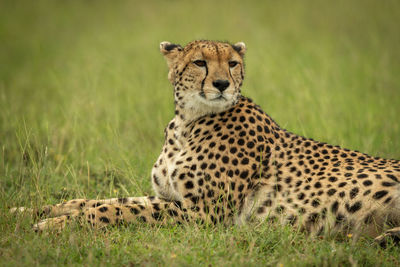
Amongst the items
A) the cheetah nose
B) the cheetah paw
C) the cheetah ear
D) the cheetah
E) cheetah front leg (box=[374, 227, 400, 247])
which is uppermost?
the cheetah ear

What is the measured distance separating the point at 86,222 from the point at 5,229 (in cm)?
57

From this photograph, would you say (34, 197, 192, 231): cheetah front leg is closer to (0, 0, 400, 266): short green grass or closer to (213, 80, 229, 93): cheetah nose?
(0, 0, 400, 266): short green grass

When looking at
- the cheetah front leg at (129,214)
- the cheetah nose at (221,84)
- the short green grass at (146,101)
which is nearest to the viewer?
the short green grass at (146,101)

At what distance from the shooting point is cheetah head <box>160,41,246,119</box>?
3965 millimetres

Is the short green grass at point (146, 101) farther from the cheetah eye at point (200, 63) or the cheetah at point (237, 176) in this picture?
the cheetah eye at point (200, 63)

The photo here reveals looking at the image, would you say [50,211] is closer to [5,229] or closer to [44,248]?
[5,229]

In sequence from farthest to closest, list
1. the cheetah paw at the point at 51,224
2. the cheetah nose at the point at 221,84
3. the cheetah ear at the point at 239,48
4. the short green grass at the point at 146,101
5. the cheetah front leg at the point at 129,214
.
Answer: the cheetah ear at the point at 239,48
the cheetah nose at the point at 221,84
the cheetah front leg at the point at 129,214
the cheetah paw at the point at 51,224
the short green grass at the point at 146,101

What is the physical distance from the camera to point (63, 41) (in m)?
12.6

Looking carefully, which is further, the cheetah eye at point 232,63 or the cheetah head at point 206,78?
the cheetah eye at point 232,63

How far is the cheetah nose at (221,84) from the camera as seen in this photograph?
393cm

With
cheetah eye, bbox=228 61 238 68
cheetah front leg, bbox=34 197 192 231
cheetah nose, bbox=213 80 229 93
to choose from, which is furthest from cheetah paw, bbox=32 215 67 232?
cheetah eye, bbox=228 61 238 68

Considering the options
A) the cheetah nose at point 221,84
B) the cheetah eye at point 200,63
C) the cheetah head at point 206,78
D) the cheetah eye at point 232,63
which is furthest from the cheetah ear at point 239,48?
the cheetah nose at point 221,84

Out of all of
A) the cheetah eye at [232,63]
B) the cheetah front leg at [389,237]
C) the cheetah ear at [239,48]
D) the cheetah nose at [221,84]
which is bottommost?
the cheetah front leg at [389,237]

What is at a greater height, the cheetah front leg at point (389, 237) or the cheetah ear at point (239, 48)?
the cheetah ear at point (239, 48)
